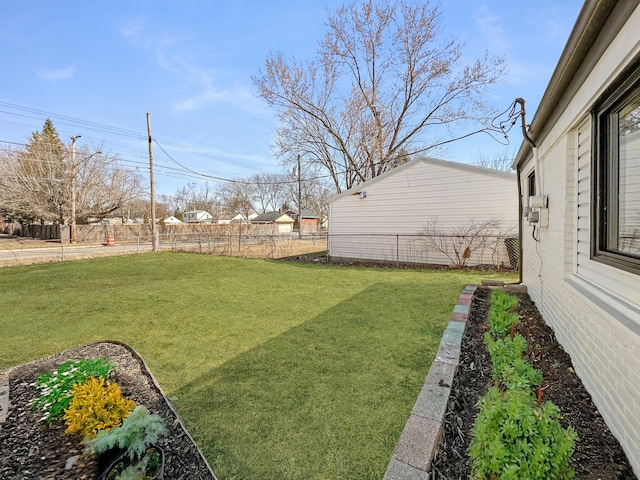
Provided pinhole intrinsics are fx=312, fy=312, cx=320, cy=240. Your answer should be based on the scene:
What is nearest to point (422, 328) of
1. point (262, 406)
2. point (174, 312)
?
point (262, 406)

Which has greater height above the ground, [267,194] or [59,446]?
[267,194]

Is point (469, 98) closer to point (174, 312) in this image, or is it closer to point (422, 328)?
point (422, 328)

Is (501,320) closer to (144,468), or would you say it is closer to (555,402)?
(555,402)

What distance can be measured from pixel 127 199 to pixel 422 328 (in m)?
28.8

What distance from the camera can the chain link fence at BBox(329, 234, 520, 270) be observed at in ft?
28.3

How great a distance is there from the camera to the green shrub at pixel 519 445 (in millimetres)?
1222

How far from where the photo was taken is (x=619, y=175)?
1943 mm

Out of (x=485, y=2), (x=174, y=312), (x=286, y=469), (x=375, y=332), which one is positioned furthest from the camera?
(x=485, y=2)

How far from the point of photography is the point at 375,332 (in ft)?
11.9

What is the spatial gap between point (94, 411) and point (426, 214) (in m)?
9.53

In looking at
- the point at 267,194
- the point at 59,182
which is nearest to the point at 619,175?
the point at 59,182

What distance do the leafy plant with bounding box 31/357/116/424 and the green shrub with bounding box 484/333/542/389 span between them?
274cm

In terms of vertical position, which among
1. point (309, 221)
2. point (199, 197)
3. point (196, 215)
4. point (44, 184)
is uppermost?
point (199, 197)

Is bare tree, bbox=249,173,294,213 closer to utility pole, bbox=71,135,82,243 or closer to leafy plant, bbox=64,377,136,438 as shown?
utility pole, bbox=71,135,82,243
